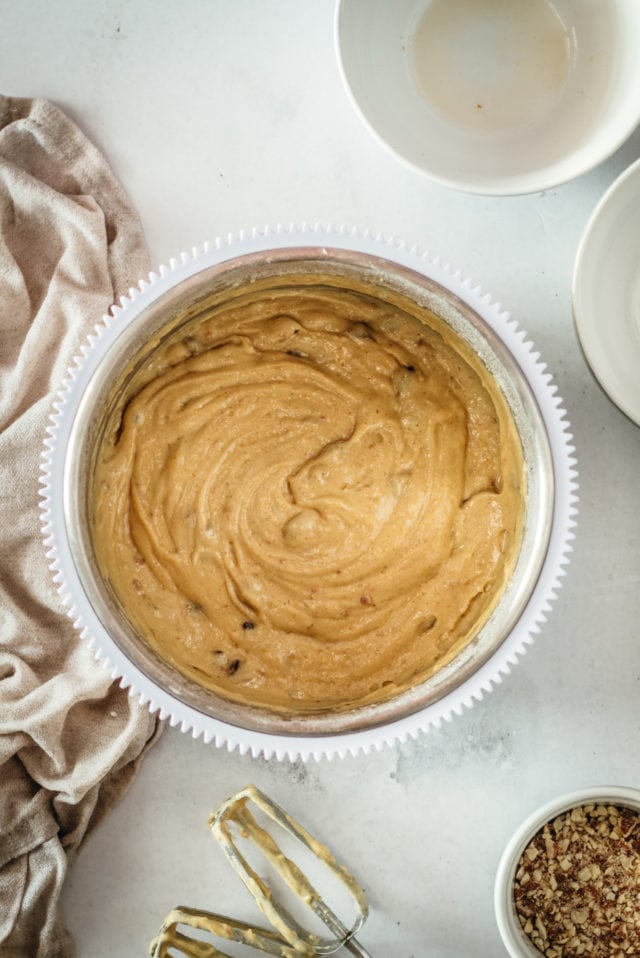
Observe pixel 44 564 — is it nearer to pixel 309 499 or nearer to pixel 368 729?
pixel 309 499

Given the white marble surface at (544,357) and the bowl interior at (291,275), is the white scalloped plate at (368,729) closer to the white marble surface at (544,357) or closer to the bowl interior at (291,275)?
the bowl interior at (291,275)

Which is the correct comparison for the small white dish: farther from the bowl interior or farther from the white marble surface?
the bowl interior

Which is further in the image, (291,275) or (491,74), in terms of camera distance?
(491,74)

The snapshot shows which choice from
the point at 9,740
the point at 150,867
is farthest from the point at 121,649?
the point at 150,867

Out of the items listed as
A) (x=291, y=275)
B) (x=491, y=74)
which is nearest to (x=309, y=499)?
(x=291, y=275)

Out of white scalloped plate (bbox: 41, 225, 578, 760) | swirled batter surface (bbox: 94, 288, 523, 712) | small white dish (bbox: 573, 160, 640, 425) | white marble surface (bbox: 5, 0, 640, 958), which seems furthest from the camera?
white marble surface (bbox: 5, 0, 640, 958)

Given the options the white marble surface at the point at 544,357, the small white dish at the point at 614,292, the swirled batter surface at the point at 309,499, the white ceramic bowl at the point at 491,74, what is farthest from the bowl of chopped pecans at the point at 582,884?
Answer: the white ceramic bowl at the point at 491,74

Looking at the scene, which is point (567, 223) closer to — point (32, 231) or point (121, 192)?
point (121, 192)

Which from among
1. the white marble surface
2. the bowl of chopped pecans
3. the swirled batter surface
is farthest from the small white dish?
the bowl of chopped pecans
